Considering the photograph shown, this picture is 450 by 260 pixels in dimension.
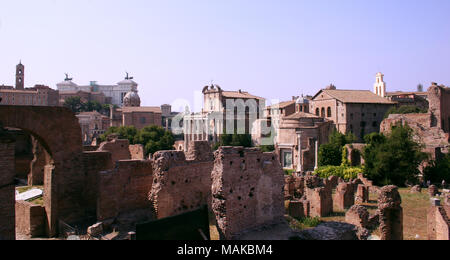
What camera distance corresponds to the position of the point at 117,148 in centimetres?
2092

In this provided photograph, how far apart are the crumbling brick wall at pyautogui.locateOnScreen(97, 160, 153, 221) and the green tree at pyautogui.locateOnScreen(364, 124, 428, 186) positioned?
15.8 m

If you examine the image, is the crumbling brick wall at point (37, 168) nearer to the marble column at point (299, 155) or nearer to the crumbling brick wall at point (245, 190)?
the crumbling brick wall at point (245, 190)

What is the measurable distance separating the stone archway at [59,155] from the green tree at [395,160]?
1789cm

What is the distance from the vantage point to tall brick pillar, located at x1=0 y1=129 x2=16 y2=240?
8.85 metres

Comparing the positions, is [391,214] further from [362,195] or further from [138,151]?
[138,151]

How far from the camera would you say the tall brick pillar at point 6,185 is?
8.85 meters

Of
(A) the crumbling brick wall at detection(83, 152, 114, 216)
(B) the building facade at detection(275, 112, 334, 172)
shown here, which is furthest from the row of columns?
(A) the crumbling brick wall at detection(83, 152, 114, 216)

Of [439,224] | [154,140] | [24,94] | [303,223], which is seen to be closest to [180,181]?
[303,223]

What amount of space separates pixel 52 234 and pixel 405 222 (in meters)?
12.7

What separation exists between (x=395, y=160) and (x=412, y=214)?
333 inches

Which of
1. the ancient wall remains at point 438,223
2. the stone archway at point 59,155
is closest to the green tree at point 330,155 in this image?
the ancient wall remains at point 438,223

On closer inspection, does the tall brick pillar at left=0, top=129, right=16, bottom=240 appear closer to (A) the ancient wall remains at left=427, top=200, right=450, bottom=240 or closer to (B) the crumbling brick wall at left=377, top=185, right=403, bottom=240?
(B) the crumbling brick wall at left=377, top=185, right=403, bottom=240
